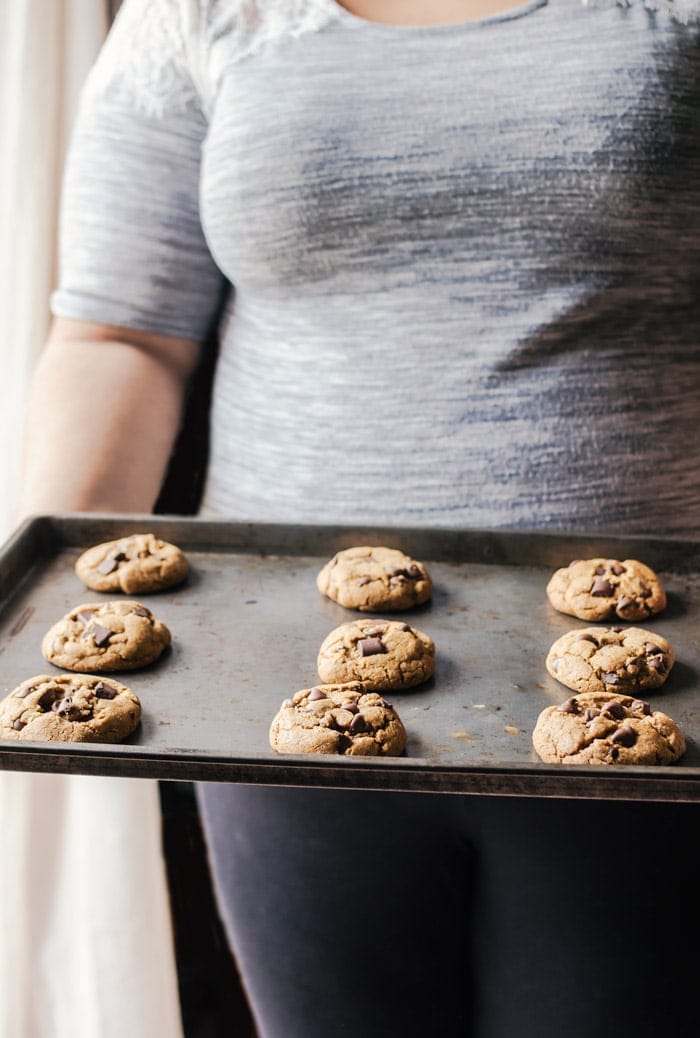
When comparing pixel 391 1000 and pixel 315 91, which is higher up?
pixel 315 91

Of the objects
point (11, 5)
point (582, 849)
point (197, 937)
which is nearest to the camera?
point (582, 849)

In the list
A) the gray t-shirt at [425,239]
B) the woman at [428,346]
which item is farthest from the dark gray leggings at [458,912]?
the gray t-shirt at [425,239]

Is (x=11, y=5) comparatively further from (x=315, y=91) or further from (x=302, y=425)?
(x=302, y=425)

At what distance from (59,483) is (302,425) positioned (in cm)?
28

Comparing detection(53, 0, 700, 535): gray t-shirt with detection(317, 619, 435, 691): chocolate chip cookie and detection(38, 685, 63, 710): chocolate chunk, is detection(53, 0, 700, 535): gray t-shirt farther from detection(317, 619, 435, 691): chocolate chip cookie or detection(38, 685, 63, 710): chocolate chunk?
detection(38, 685, 63, 710): chocolate chunk

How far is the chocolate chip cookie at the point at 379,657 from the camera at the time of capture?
0.96 metres

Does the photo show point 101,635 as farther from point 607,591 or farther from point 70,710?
point 607,591

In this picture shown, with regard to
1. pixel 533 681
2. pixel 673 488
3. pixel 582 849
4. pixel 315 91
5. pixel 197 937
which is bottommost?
pixel 197 937

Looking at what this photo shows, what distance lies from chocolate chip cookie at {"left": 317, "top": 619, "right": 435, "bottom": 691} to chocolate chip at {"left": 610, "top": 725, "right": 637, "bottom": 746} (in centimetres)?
19

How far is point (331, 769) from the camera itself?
0.75 meters

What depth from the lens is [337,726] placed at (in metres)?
0.88

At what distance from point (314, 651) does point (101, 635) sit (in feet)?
0.66

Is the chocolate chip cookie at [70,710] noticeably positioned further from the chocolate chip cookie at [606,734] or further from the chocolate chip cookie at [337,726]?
the chocolate chip cookie at [606,734]

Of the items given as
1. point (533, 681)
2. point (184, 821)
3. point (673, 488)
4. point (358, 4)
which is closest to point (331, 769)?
point (533, 681)
